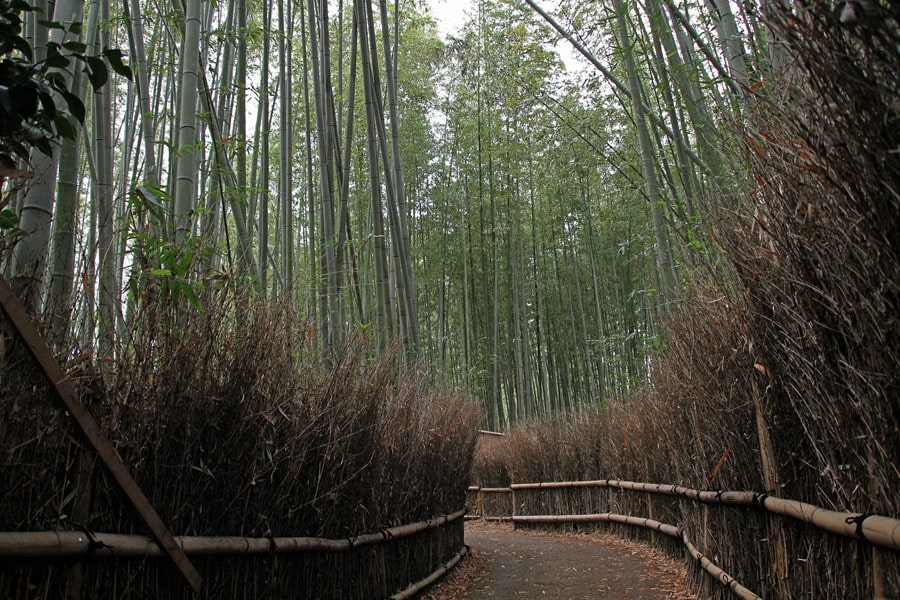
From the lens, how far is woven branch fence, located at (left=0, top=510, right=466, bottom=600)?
1.54 m

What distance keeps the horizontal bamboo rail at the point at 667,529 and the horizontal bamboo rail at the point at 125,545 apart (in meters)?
1.63

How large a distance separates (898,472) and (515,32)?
6.67 metres

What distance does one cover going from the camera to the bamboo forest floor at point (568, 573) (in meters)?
4.27

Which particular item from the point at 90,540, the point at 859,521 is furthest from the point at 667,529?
the point at 90,540

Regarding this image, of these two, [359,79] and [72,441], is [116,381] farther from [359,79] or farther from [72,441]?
[359,79]

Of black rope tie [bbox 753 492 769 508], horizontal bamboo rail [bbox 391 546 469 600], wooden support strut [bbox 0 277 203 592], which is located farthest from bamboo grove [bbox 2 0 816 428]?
horizontal bamboo rail [bbox 391 546 469 600]

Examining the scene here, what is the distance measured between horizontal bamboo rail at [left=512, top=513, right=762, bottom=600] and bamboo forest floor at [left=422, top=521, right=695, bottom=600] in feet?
0.60

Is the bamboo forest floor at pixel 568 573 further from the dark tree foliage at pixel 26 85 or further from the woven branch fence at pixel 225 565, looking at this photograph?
the dark tree foliage at pixel 26 85

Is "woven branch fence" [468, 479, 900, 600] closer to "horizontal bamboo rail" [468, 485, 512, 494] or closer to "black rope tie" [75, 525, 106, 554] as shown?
"horizontal bamboo rail" [468, 485, 512, 494]

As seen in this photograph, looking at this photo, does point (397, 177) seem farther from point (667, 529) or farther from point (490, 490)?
point (490, 490)

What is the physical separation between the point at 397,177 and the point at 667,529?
3.36 meters

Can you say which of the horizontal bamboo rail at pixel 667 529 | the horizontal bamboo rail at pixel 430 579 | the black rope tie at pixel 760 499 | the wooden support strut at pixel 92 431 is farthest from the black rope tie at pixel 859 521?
the horizontal bamboo rail at pixel 430 579

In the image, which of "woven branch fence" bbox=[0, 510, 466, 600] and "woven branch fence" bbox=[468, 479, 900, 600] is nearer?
"woven branch fence" bbox=[0, 510, 466, 600]

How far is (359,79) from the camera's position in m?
9.20
